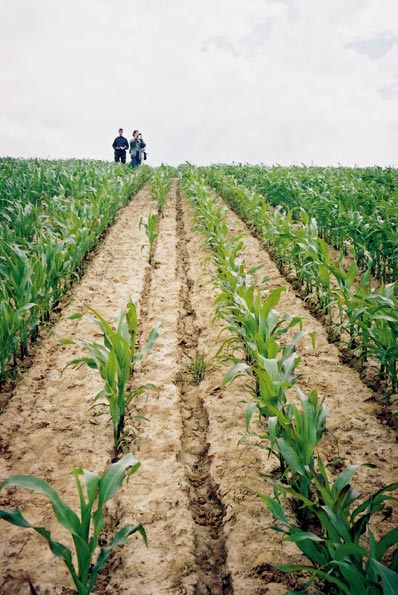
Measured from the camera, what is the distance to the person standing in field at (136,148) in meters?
15.8

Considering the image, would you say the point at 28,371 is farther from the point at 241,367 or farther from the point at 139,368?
the point at 241,367

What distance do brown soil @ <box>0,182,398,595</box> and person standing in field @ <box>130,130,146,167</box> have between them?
13.5 metres

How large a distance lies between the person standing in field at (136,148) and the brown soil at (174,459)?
13502 mm

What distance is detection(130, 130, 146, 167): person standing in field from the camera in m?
15.8

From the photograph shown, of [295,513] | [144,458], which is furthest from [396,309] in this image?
[144,458]

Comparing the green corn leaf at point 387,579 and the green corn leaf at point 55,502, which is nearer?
the green corn leaf at point 387,579

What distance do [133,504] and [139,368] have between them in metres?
1.24

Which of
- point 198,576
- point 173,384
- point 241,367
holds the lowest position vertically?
point 198,576

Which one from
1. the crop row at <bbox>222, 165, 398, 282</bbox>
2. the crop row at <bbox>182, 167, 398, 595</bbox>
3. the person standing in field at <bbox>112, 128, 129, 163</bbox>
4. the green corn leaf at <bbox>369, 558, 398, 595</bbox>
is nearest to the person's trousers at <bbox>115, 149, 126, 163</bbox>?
the person standing in field at <bbox>112, 128, 129, 163</bbox>

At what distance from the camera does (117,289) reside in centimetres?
446

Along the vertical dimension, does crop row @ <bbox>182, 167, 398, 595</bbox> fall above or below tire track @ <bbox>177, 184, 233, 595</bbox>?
above

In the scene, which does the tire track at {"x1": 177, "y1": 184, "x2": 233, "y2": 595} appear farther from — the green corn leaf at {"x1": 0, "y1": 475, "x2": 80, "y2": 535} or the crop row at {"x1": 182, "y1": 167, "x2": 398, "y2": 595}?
the green corn leaf at {"x1": 0, "y1": 475, "x2": 80, "y2": 535}

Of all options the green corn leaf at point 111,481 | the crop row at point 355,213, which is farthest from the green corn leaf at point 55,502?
the crop row at point 355,213

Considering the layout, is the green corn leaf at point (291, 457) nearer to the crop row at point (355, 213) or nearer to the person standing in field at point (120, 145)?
the crop row at point (355, 213)
